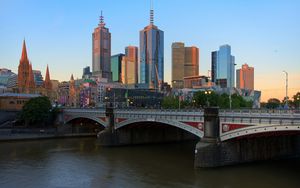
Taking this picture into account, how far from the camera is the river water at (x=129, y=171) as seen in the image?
121 feet

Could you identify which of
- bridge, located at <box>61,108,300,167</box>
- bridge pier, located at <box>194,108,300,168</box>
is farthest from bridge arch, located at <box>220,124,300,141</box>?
bridge pier, located at <box>194,108,300,168</box>

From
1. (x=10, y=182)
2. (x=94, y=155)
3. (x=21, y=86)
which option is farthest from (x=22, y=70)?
(x=10, y=182)

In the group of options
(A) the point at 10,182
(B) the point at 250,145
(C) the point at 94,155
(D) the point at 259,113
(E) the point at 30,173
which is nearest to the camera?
(A) the point at 10,182

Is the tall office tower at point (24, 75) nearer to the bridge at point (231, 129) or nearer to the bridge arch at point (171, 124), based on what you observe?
the bridge arch at point (171, 124)

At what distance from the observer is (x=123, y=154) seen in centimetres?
5778

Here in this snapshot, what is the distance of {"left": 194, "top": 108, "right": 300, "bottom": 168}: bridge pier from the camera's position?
141ft

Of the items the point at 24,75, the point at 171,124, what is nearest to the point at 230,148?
the point at 171,124

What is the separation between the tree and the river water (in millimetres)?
33432

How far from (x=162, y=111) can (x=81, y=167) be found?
1757cm

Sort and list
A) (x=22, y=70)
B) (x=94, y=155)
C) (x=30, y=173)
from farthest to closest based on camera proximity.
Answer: (x=22, y=70)
(x=94, y=155)
(x=30, y=173)

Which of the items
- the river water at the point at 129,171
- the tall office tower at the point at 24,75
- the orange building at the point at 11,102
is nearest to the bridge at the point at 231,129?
the river water at the point at 129,171

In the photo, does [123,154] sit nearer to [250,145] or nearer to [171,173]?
[171,173]

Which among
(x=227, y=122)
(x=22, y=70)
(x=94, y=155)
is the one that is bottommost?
(x=94, y=155)

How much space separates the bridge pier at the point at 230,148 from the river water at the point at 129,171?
1192 millimetres
